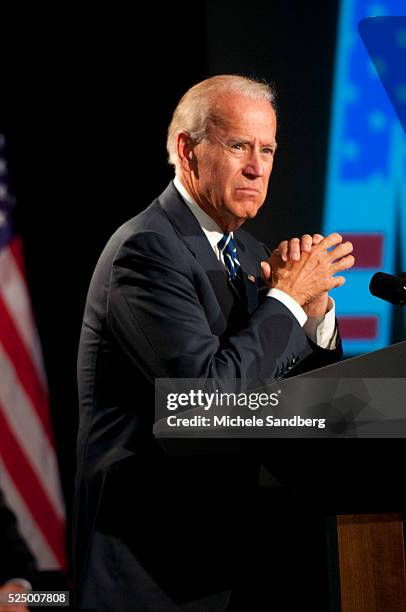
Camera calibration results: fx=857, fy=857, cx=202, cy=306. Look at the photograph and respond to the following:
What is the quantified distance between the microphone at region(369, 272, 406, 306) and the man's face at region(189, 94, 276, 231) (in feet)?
1.68

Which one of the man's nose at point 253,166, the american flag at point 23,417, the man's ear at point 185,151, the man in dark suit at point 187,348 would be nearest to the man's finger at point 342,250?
the man in dark suit at point 187,348

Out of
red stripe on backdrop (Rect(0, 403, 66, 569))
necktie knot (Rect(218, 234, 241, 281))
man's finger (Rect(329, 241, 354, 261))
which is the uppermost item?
man's finger (Rect(329, 241, 354, 261))

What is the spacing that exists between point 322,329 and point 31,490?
0.93 m

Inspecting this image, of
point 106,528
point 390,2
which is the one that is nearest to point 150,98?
point 390,2

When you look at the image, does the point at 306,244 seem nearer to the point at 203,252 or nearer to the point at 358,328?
the point at 203,252

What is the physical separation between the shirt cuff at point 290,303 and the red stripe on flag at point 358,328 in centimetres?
47

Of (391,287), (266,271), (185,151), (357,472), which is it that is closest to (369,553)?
(357,472)

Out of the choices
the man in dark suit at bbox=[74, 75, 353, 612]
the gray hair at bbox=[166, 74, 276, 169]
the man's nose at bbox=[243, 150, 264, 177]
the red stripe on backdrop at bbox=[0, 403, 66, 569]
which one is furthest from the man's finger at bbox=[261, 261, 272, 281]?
the red stripe on backdrop at bbox=[0, 403, 66, 569]

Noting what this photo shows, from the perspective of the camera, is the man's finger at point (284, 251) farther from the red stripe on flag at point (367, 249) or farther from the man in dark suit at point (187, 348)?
the red stripe on flag at point (367, 249)

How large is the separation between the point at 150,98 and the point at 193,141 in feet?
1.19

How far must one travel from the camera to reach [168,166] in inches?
90.7

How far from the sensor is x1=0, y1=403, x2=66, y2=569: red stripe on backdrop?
230 centimetres

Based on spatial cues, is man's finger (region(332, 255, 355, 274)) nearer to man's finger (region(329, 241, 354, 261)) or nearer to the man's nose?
man's finger (region(329, 241, 354, 261))

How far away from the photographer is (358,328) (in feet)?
7.38
